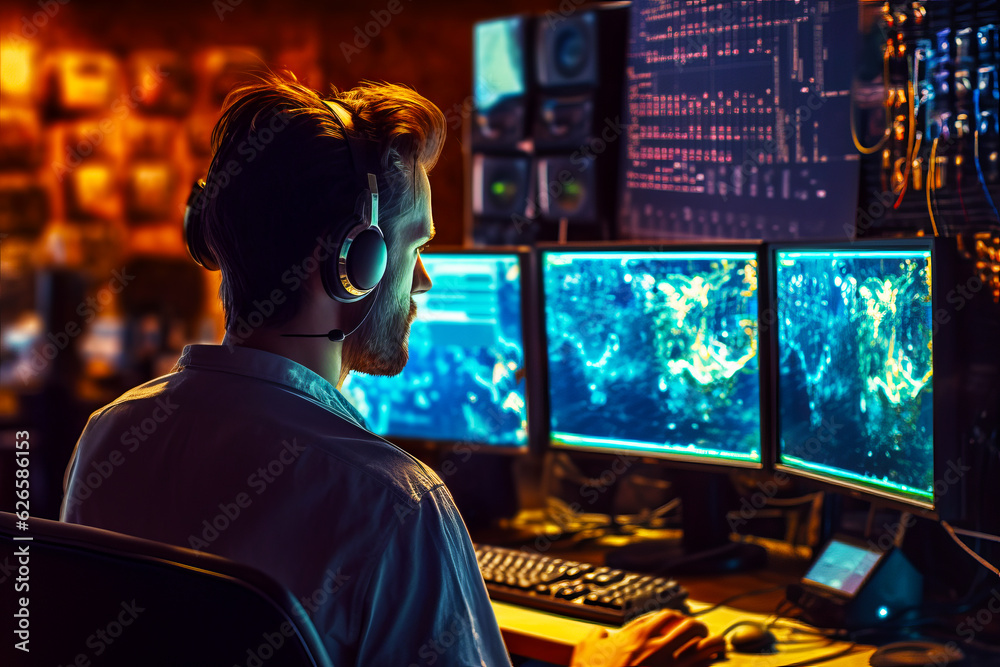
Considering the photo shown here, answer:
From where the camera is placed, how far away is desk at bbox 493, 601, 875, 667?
1.17m

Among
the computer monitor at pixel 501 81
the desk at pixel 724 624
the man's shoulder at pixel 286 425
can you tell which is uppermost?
the computer monitor at pixel 501 81

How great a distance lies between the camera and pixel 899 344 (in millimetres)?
1191

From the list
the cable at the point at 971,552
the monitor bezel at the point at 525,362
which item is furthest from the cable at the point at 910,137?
the monitor bezel at the point at 525,362

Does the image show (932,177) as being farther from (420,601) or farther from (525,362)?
(420,601)

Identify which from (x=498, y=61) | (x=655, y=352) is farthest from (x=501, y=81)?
(x=655, y=352)

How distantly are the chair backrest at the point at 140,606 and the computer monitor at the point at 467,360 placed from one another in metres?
1.11

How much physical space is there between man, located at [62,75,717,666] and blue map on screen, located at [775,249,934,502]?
25.1 inches

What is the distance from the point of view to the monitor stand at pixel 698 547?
1517 millimetres

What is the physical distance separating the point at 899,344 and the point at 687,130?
0.72m

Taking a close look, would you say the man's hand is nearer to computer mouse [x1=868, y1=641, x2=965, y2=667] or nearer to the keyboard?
the keyboard

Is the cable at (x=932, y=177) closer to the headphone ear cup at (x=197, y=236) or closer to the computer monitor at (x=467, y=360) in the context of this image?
the computer monitor at (x=467, y=360)

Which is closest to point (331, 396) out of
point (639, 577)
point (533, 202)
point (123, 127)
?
point (639, 577)

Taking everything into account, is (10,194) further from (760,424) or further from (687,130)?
(760,424)

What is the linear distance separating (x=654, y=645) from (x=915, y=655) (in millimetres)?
332
